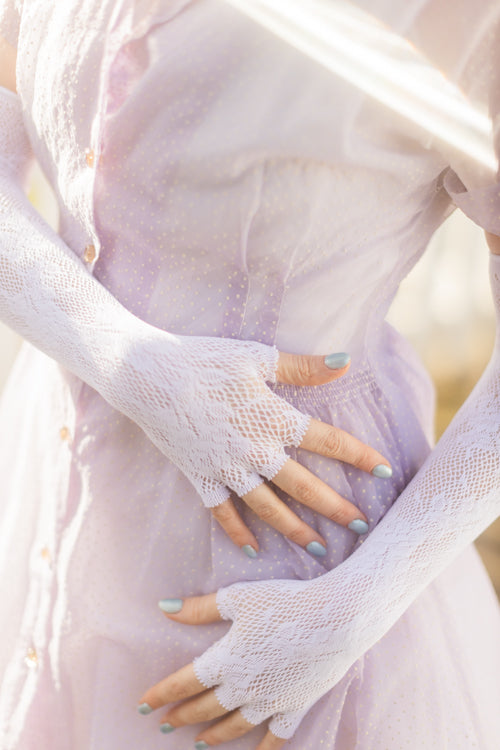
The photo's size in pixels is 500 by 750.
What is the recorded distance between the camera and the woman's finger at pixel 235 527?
0.57m

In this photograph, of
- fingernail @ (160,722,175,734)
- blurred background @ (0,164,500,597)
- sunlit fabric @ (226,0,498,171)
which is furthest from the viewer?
blurred background @ (0,164,500,597)

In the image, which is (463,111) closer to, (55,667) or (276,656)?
(276,656)

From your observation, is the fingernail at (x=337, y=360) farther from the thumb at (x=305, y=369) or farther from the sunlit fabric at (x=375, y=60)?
the sunlit fabric at (x=375, y=60)

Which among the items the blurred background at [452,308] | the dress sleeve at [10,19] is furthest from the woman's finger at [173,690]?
the blurred background at [452,308]

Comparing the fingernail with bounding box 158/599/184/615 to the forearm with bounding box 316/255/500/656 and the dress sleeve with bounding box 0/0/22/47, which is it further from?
the dress sleeve with bounding box 0/0/22/47

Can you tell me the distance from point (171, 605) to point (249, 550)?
0.09 m

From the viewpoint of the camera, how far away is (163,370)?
54 cm

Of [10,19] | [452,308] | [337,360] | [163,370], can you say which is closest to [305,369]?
[337,360]

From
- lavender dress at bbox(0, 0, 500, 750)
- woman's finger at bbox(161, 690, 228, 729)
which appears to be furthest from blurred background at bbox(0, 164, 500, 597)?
woman's finger at bbox(161, 690, 228, 729)

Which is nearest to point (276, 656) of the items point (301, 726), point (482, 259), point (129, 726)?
point (301, 726)

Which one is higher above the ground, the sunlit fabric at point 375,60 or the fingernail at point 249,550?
the sunlit fabric at point 375,60

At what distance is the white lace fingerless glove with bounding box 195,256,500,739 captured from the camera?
526 mm

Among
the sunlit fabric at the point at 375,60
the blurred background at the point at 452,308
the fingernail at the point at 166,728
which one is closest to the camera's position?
the sunlit fabric at the point at 375,60

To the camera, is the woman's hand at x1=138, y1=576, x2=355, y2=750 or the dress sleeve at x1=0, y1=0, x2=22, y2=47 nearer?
the woman's hand at x1=138, y1=576, x2=355, y2=750
